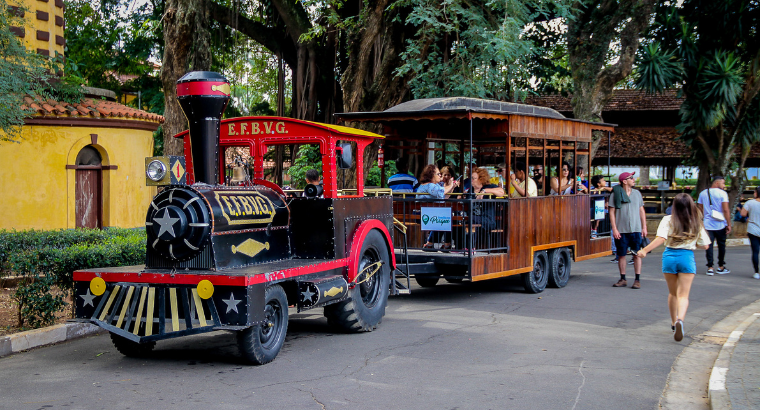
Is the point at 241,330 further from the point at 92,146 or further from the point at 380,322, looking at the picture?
the point at 92,146

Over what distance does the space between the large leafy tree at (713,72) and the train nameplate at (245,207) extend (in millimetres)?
15956

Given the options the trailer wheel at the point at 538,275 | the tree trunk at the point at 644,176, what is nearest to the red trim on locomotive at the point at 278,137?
the trailer wheel at the point at 538,275

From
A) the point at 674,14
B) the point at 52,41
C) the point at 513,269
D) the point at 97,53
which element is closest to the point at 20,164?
the point at 52,41

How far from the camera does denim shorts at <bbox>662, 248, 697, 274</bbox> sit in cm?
775

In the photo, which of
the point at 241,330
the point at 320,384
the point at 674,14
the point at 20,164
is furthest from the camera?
the point at 674,14

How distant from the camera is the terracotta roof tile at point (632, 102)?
1078 inches

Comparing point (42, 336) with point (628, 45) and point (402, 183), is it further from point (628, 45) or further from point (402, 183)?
point (628, 45)

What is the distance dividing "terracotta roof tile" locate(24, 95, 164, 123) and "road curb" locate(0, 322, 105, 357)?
6977 mm

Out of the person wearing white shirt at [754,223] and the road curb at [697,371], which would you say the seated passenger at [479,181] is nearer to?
the road curb at [697,371]

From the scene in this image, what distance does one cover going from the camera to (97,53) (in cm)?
2536

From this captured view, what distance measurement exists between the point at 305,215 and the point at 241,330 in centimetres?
185

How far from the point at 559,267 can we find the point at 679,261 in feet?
15.9

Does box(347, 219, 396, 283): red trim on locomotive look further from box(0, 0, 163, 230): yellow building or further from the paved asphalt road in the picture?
box(0, 0, 163, 230): yellow building

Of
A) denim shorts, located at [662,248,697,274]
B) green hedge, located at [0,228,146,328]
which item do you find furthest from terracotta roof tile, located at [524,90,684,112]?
green hedge, located at [0,228,146,328]
